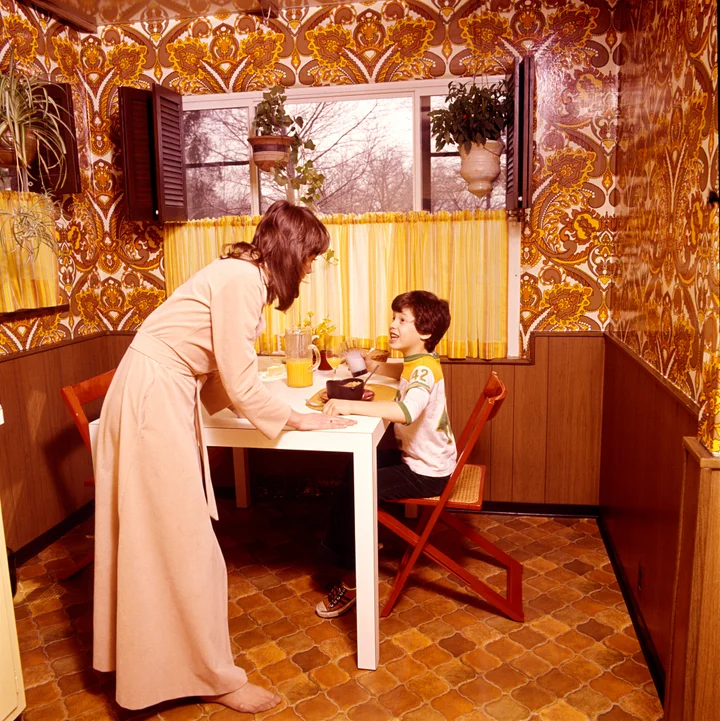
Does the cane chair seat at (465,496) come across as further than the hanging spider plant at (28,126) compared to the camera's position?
No

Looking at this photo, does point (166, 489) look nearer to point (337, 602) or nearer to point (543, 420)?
point (337, 602)

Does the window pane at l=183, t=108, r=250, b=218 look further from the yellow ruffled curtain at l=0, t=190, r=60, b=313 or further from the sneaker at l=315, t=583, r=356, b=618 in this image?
the sneaker at l=315, t=583, r=356, b=618

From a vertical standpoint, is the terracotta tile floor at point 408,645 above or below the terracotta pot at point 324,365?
below

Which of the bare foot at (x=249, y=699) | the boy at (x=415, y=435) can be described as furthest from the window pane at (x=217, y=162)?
the bare foot at (x=249, y=699)

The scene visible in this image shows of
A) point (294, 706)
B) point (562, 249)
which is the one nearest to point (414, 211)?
point (562, 249)

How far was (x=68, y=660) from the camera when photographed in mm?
2377

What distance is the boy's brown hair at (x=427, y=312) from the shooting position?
8.12ft

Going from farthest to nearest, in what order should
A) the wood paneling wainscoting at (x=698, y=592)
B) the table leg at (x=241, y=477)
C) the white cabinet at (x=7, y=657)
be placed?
the table leg at (x=241, y=477) < the white cabinet at (x=7, y=657) < the wood paneling wainscoting at (x=698, y=592)

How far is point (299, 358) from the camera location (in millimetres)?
2828

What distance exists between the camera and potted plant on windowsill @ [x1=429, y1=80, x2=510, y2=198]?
10.3 ft

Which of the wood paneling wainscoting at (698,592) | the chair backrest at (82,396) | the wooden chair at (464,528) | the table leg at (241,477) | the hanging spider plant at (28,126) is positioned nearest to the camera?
the wood paneling wainscoting at (698,592)

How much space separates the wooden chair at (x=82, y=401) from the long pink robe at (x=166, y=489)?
0.46 metres

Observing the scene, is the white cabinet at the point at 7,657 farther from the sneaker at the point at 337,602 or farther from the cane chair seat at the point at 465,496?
the cane chair seat at the point at 465,496

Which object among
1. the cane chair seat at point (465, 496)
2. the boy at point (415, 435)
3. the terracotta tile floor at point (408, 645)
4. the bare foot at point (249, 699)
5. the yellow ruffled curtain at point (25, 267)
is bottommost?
the terracotta tile floor at point (408, 645)
